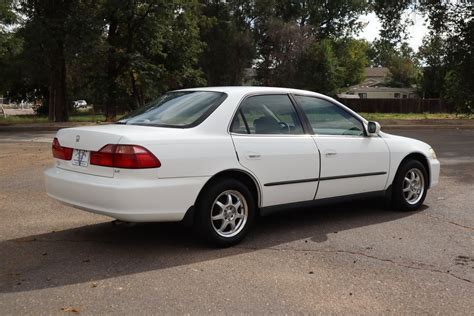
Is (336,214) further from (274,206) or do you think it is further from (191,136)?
(191,136)

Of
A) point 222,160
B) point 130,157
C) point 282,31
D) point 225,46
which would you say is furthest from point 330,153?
point 282,31

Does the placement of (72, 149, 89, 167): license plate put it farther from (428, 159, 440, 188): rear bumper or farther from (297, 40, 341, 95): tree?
(297, 40, 341, 95): tree

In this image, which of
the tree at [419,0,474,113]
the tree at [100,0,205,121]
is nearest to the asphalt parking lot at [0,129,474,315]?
the tree at [419,0,474,113]

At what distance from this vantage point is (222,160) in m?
5.35

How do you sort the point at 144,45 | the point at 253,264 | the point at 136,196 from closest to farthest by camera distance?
1. the point at 136,196
2. the point at 253,264
3. the point at 144,45

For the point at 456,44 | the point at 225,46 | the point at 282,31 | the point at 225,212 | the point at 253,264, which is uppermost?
the point at 282,31

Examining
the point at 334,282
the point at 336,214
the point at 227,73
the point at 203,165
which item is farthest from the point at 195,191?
the point at 227,73

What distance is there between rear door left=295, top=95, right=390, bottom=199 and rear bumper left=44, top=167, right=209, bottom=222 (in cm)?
158

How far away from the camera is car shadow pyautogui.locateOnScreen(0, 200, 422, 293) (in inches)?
186

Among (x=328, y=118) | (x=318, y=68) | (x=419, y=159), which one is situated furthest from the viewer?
(x=318, y=68)

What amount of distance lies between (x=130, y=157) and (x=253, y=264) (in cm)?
142

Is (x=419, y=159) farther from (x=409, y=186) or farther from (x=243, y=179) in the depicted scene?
(x=243, y=179)

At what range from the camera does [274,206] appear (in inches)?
229

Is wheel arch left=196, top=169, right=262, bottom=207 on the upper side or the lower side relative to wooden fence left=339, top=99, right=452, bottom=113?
lower
